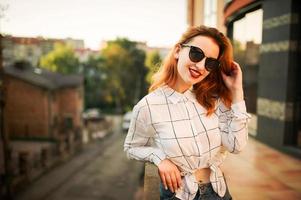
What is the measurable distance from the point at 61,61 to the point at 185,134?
5561cm

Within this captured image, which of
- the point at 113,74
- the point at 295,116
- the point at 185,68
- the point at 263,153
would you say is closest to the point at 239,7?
the point at 295,116

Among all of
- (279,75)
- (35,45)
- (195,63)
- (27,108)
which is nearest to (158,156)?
(195,63)

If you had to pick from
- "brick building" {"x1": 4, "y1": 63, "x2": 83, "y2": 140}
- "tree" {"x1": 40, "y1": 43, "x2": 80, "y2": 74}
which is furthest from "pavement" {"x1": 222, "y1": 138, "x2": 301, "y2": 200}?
"tree" {"x1": 40, "y1": 43, "x2": 80, "y2": 74}

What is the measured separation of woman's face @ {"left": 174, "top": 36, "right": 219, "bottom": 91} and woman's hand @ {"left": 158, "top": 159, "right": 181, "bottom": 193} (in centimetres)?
52

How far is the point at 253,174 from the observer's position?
5301 millimetres

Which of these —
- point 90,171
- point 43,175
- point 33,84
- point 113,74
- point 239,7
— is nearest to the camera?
point 239,7

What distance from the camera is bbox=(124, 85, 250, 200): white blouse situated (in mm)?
1918

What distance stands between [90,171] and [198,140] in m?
19.8

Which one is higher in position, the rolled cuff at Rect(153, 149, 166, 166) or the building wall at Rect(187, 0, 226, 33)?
the building wall at Rect(187, 0, 226, 33)

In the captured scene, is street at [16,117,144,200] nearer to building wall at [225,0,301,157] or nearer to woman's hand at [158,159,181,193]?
building wall at [225,0,301,157]

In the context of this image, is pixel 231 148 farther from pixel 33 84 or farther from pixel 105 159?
pixel 33 84

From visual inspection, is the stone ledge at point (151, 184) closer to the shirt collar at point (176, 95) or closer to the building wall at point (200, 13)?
the shirt collar at point (176, 95)

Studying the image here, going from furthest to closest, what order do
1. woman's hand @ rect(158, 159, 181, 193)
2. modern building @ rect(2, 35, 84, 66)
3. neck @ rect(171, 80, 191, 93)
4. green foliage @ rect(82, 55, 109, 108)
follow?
green foliage @ rect(82, 55, 109, 108) < modern building @ rect(2, 35, 84, 66) < neck @ rect(171, 80, 191, 93) < woman's hand @ rect(158, 159, 181, 193)

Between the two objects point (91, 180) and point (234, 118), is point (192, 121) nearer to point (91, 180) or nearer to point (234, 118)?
point (234, 118)
